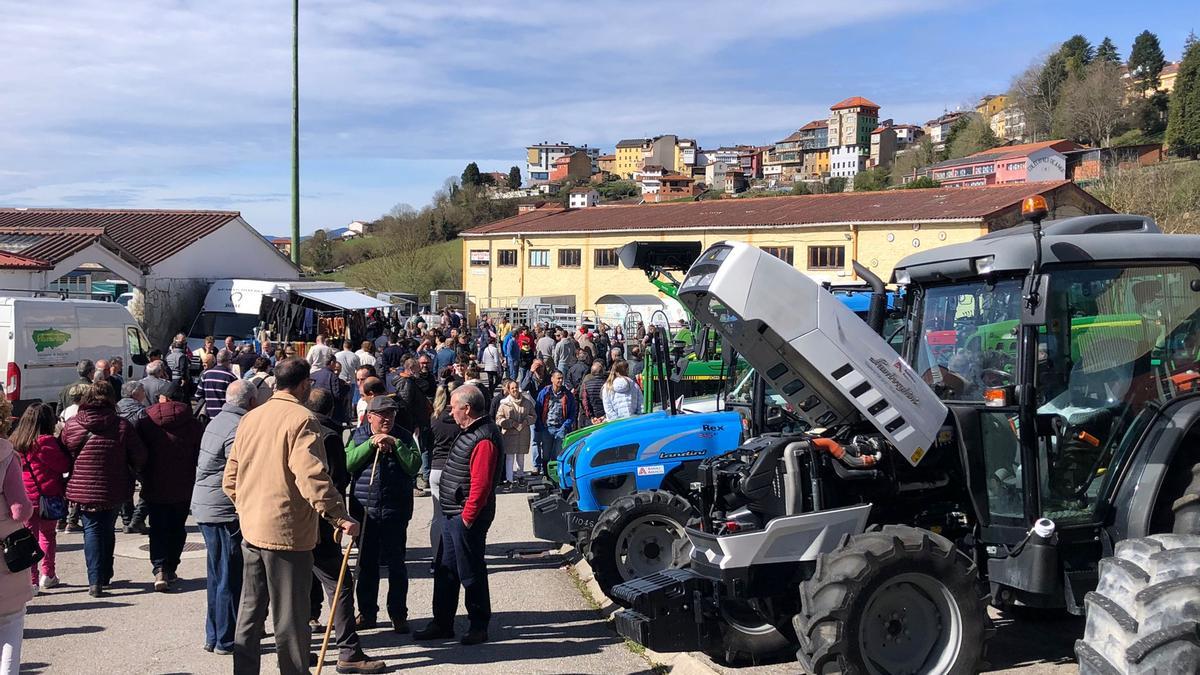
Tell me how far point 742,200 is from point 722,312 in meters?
41.3

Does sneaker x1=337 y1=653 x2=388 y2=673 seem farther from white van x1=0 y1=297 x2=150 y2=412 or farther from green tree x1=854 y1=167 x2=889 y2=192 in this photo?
green tree x1=854 y1=167 x2=889 y2=192

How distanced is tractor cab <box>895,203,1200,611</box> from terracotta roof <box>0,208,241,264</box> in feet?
77.4

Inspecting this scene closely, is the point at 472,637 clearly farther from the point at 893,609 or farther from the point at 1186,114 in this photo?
the point at 1186,114

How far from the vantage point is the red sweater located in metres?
6.80

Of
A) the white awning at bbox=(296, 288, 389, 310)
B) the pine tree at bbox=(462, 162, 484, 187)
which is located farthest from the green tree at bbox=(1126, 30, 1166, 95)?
the white awning at bbox=(296, 288, 389, 310)

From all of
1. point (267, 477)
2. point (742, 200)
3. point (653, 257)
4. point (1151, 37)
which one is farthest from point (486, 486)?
point (1151, 37)

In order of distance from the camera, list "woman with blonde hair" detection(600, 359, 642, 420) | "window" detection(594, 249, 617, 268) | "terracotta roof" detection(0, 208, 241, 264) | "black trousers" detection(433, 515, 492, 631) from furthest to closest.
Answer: "window" detection(594, 249, 617, 268), "terracotta roof" detection(0, 208, 241, 264), "woman with blonde hair" detection(600, 359, 642, 420), "black trousers" detection(433, 515, 492, 631)

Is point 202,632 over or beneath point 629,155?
beneath

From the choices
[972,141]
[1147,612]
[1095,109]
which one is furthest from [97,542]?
[972,141]

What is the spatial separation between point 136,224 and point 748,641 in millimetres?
30916

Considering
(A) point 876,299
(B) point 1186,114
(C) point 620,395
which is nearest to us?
(A) point 876,299

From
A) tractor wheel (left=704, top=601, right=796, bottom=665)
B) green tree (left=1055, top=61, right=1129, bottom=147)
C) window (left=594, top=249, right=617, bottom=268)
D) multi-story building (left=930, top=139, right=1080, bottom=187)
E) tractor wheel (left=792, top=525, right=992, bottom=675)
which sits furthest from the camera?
green tree (left=1055, top=61, right=1129, bottom=147)

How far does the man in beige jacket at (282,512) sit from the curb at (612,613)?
2.24m

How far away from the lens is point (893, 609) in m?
5.34
